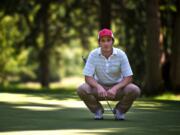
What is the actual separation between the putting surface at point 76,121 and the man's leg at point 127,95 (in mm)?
280

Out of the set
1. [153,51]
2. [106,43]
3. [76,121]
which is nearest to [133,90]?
[106,43]

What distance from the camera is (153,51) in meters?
25.1

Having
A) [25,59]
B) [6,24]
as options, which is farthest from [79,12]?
[25,59]

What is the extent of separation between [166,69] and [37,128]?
698 inches

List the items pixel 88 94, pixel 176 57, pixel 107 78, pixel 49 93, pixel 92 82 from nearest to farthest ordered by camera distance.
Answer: pixel 92 82 → pixel 88 94 → pixel 107 78 → pixel 49 93 → pixel 176 57

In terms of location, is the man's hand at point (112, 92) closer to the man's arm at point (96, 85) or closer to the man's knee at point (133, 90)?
the man's arm at point (96, 85)

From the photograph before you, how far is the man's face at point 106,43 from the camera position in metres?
11.7

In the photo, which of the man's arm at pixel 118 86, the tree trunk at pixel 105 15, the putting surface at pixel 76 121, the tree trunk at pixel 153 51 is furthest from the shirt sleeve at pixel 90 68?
the tree trunk at pixel 105 15

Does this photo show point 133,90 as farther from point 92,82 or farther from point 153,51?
point 153,51

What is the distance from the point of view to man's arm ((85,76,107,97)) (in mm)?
11469

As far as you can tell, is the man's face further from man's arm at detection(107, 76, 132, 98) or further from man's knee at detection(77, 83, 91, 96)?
man's knee at detection(77, 83, 91, 96)

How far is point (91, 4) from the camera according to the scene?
40.2 meters

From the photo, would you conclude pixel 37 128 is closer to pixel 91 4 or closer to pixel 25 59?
pixel 91 4

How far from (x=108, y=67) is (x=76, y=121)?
1079mm
